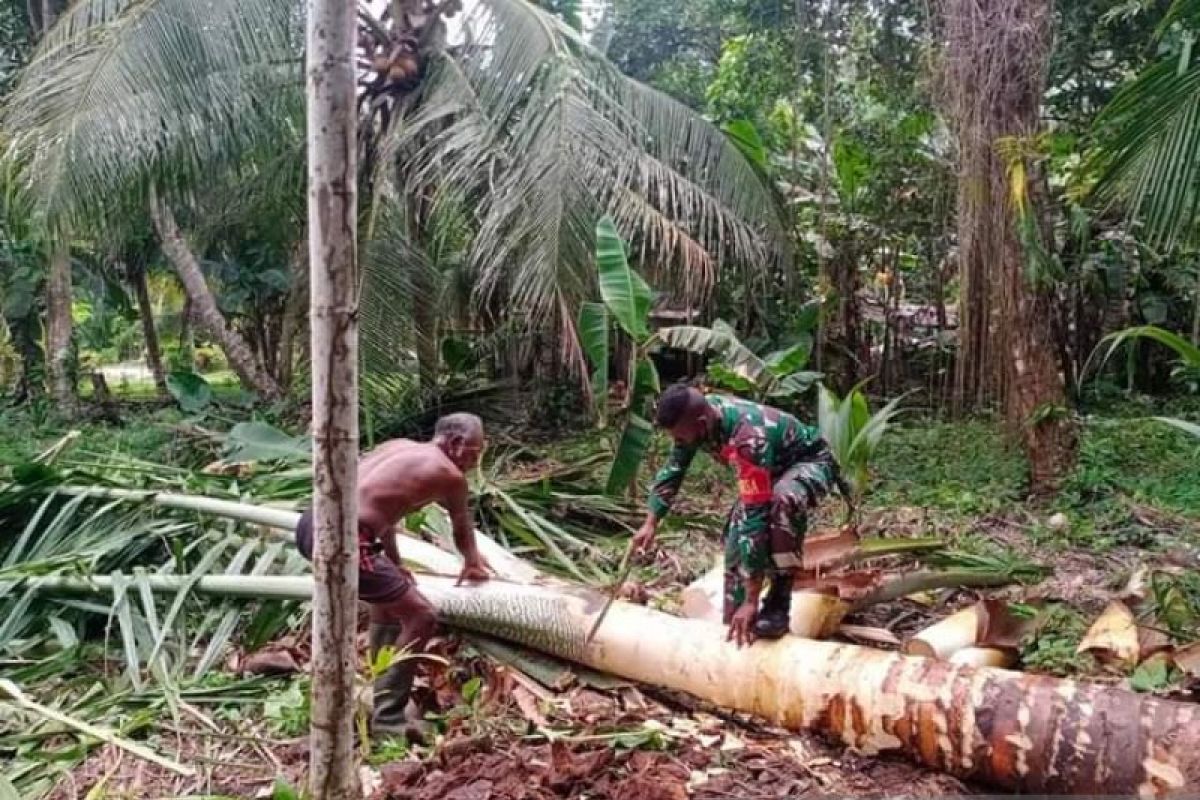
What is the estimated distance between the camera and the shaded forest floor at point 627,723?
3.01 m

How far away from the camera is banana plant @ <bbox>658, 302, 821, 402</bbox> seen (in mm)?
6781

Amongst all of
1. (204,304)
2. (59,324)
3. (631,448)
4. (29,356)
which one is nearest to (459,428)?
(631,448)

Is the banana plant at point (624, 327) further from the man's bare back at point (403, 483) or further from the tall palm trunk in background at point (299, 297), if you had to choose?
the tall palm trunk in background at point (299, 297)

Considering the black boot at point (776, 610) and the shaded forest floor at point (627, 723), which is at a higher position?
the black boot at point (776, 610)

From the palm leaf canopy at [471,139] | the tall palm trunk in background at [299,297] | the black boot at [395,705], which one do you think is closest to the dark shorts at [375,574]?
the black boot at [395,705]

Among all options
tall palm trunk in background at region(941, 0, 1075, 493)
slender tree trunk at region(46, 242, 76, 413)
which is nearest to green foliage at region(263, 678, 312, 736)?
tall palm trunk in background at region(941, 0, 1075, 493)

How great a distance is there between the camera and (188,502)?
4.71 metres

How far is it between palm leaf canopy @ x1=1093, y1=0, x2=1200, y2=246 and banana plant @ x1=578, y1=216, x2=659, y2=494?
2650mm

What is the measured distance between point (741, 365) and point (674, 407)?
11.2 ft

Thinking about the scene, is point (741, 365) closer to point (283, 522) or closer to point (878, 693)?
point (283, 522)

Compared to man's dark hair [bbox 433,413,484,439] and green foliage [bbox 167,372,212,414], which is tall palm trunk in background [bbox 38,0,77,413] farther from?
man's dark hair [bbox 433,413,484,439]

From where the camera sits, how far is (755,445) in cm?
358

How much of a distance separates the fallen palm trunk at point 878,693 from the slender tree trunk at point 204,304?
22.8 ft

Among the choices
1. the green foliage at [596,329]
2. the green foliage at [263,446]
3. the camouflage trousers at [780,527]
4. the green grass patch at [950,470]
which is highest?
the green foliage at [596,329]
